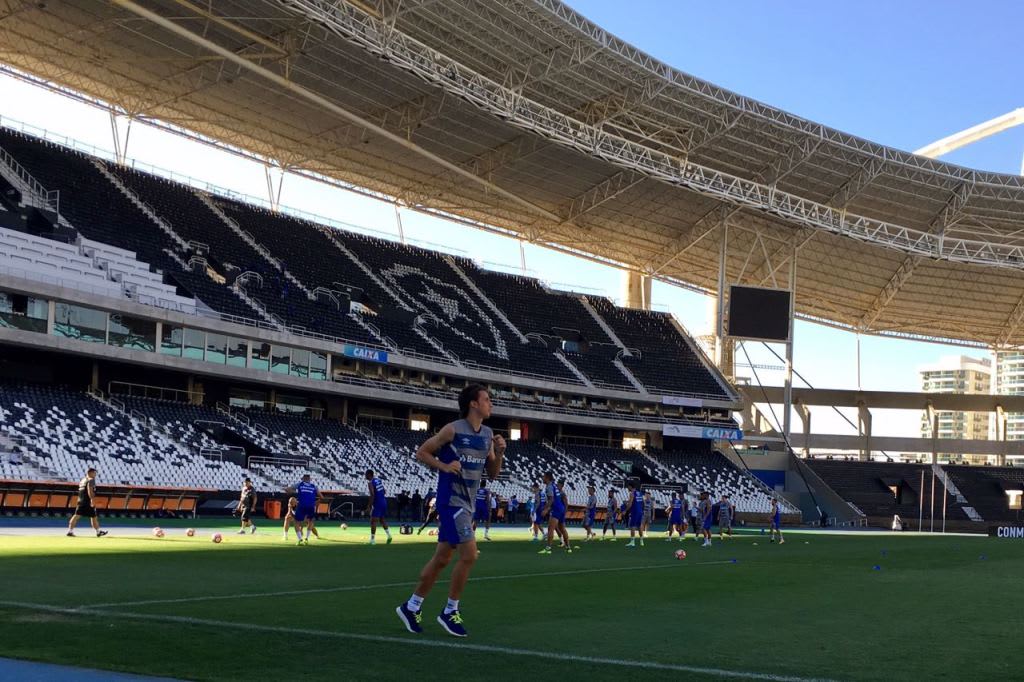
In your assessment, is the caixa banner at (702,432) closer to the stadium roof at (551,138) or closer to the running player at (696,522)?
the stadium roof at (551,138)

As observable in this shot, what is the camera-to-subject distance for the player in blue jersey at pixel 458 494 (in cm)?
994

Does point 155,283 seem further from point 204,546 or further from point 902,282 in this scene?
point 902,282

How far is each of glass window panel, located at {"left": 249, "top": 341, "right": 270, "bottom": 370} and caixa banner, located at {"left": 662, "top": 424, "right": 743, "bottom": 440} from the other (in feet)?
93.2

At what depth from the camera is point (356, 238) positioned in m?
68.4

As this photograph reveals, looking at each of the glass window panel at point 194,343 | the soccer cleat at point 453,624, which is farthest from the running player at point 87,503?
the glass window panel at point 194,343

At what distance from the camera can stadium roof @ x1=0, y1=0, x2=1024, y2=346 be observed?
50.1m

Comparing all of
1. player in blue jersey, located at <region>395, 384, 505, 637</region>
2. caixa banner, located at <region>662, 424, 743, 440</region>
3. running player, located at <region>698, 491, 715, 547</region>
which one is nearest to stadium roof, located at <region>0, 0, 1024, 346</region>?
caixa banner, located at <region>662, 424, 743, 440</region>

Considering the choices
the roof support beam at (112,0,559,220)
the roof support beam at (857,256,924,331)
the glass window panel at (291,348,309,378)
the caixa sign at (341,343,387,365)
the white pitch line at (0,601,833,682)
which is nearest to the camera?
the white pitch line at (0,601,833,682)

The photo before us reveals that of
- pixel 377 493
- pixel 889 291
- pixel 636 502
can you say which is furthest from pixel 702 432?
pixel 377 493

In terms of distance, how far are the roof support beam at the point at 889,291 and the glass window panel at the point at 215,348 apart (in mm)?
45489

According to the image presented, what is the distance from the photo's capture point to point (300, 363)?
54.0m

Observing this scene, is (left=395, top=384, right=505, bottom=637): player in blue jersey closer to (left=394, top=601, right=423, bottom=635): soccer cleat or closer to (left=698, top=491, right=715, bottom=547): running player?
(left=394, top=601, right=423, bottom=635): soccer cleat

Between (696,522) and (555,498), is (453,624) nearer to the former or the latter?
(555,498)

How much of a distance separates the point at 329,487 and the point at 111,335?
1073 cm
